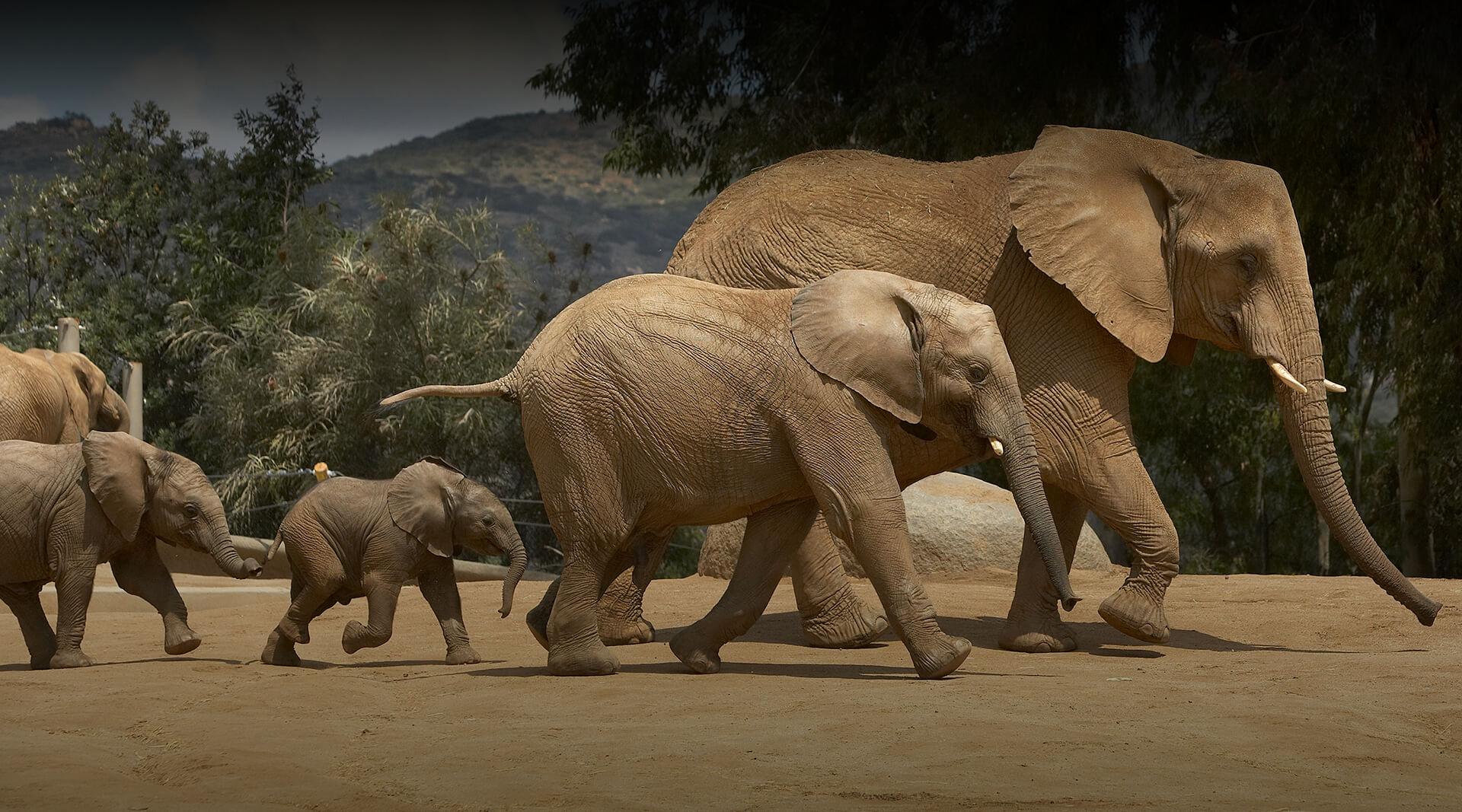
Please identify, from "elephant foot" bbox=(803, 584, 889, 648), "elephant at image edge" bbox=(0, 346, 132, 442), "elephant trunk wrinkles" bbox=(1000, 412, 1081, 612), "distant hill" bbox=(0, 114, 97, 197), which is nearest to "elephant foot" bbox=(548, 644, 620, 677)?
"elephant foot" bbox=(803, 584, 889, 648)

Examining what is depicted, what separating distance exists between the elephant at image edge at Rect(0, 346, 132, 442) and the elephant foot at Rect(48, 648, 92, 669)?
18.3 feet

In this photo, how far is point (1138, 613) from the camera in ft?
26.6

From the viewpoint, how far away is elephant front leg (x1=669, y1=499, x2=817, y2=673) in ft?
23.8

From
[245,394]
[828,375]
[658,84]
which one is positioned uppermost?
[658,84]

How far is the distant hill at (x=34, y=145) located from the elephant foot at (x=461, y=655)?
52043 mm

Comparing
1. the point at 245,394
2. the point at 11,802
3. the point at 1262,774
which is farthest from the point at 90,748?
the point at 245,394

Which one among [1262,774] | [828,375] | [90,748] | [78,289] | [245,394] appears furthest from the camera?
[78,289]

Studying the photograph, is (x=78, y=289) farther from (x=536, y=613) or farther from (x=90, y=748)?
(x=90, y=748)

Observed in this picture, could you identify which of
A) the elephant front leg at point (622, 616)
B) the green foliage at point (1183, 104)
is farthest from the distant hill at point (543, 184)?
the elephant front leg at point (622, 616)

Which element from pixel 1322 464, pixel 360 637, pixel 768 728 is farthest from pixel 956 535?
pixel 768 728

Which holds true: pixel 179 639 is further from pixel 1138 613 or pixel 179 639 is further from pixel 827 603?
pixel 1138 613

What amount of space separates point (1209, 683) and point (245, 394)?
1626cm

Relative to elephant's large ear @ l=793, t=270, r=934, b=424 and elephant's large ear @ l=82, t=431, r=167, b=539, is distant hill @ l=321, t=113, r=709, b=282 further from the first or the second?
elephant's large ear @ l=793, t=270, r=934, b=424

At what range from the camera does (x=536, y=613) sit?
775 cm
